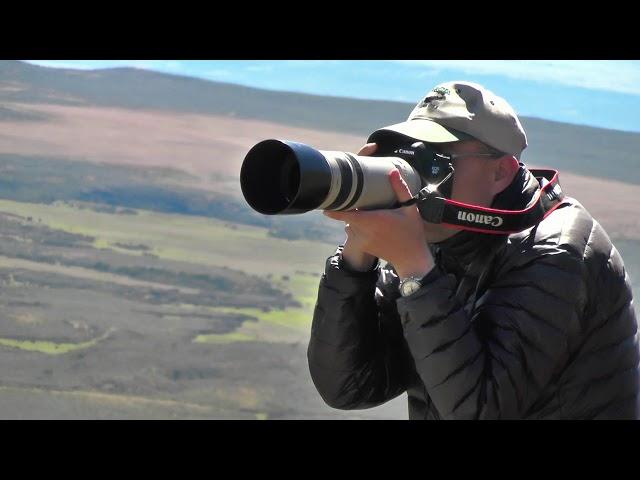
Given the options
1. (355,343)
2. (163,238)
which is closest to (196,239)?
(163,238)

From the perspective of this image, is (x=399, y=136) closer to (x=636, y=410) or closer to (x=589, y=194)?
(x=636, y=410)

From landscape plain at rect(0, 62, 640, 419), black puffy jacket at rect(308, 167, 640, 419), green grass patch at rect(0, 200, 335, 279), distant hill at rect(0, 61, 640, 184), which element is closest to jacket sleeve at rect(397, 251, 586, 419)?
black puffy jacket at rect(308, 167, 640, 419)

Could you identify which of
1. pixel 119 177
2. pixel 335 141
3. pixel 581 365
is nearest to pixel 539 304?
pixel 581 365

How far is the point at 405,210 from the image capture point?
1.40 meters

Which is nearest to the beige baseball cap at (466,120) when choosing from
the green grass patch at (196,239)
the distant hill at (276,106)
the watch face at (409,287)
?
the watch face at (409,287)

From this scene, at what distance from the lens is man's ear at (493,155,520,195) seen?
1500 mm

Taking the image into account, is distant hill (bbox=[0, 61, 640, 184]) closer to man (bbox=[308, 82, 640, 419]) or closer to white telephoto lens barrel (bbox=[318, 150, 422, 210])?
man (bbox=[308, 82, 640, 419])

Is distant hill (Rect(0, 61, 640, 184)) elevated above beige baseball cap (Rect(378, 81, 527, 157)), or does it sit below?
below

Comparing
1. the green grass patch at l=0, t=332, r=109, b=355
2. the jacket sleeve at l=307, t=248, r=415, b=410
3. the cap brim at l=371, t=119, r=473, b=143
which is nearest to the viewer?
the cap brim at l=371, t=119, r=473, b=143

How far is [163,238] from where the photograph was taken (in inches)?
210

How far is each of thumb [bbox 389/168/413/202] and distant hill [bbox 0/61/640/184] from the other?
3.56 metres

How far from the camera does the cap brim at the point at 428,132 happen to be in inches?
57.7

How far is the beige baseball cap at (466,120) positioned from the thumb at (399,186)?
10 cm

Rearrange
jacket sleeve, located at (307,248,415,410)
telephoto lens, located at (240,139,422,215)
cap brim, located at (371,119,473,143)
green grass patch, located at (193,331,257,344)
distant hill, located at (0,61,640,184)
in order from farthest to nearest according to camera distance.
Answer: distant hill, located at (0,61,640,184) < green grass patch, located at (193,331,257,344) < jacket sleeve, located at (307,248,415,410) < cap brim, located at (371,119,473,143) < telephoto lens, located at (240,139,422,215)
